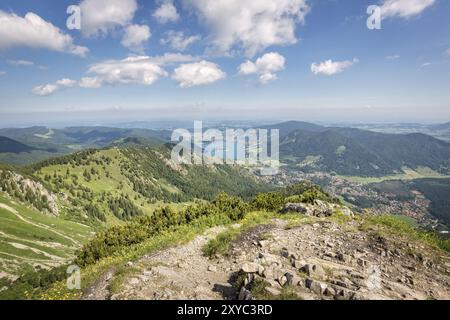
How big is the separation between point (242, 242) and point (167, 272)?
684 centimetres

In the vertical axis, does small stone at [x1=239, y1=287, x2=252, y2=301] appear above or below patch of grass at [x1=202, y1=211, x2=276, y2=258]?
above

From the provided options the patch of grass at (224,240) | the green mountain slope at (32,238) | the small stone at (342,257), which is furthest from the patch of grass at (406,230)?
the green mountain slope at (32,238)

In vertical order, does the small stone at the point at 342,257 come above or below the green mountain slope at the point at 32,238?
above

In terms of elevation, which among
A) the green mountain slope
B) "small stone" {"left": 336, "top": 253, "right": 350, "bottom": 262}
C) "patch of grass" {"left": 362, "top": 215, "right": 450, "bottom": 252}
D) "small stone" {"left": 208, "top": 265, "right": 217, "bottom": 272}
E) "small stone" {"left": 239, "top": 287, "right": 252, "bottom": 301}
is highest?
"small stone" {"left": 239, "top": 287, "right": 252, "bottom": 301}

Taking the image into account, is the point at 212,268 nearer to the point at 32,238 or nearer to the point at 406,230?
the point at 406,230

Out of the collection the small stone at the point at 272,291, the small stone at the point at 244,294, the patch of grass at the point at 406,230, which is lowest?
the patch of grass at the point at 406,230

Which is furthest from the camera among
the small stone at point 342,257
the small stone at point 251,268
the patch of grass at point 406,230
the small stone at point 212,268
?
the patch of grass at point 406,230

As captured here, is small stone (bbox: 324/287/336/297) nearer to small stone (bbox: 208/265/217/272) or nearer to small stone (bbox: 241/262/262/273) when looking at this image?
small stone (bbox: 241/262/262/273)

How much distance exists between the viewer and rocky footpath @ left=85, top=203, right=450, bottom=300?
13.5m

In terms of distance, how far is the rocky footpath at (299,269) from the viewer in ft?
44.2

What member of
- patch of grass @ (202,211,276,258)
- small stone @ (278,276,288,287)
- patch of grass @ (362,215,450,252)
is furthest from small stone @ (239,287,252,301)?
patch of grass @ (362,215,450,252)

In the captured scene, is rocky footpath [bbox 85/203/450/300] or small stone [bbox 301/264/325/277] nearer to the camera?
rocky footpath [bbox 85/203/450/300]

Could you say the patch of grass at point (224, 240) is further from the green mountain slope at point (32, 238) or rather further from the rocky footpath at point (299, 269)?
the green mountain slope at point (32, 238)
